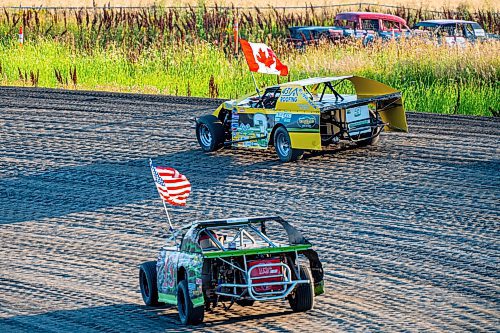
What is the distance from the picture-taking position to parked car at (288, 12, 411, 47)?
3284 centimetres

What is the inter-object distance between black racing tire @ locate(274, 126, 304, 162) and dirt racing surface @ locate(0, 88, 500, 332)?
22 cm

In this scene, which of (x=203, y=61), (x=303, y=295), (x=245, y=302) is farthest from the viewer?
(x=203, y=61)

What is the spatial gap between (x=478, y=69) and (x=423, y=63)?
147 centimetres

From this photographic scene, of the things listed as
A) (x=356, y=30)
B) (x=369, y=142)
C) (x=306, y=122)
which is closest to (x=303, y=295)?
(x=306, y=122)

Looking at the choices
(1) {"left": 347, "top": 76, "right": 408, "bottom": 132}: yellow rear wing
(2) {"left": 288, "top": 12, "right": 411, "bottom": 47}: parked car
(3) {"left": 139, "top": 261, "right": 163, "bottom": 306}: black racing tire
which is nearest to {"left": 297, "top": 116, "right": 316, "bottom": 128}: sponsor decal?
(1) {"left": 347, "top": 76, "right": 408, "bottom": 132}: yellow rear wing

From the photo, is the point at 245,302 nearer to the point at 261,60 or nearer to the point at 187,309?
the point at 187,309

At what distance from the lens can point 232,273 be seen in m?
9.94

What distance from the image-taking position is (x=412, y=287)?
37.2ft

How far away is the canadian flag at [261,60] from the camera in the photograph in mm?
19656

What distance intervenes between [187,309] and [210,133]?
32.5 feet

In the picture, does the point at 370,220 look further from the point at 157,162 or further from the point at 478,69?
the point at 478,69

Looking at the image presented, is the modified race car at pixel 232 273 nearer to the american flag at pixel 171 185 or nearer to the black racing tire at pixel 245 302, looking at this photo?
the black racing tire at pixel 245 302

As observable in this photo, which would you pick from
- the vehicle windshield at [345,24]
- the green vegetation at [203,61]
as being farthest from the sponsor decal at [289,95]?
the vehicle windshield at [345,24]

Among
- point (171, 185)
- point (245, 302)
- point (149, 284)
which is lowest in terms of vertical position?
point (245, 302)
